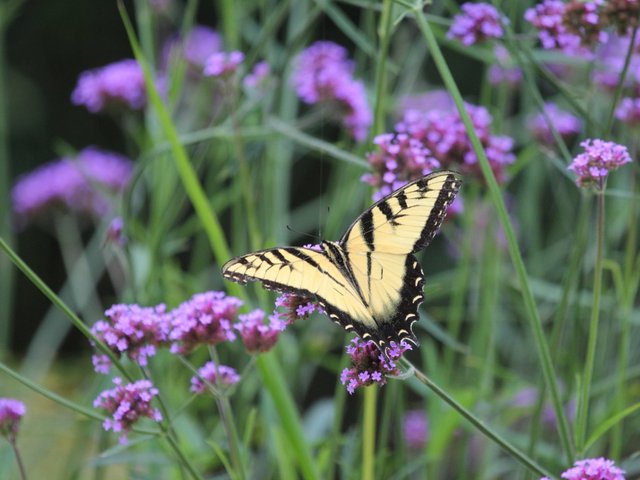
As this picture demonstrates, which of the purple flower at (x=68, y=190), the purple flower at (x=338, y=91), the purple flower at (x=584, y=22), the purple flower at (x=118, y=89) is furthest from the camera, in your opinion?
the purple flower at (x=68, y=190)

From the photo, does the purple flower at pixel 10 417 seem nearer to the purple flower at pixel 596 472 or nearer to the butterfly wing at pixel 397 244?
the butterfly wing at pixel 397 244

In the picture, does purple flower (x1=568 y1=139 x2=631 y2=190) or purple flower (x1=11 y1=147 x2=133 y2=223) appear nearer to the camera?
purple flower (x1=568 y1=139 x2=631 y2=190)

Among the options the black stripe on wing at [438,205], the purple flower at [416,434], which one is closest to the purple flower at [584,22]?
the black stripe on wing at [438,205]

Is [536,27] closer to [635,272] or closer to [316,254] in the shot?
[635,272]

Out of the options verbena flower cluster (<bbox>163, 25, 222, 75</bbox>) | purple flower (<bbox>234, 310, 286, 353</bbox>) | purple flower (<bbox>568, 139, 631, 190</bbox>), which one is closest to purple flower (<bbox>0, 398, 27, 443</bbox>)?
purple flower (<bbox>234, 310, 286, 353</bbox>)

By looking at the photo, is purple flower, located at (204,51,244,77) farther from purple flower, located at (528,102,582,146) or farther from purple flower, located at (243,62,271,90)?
purple flower, located at (528,102,582,146)

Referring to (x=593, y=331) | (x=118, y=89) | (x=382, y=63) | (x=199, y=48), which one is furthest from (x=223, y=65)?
(x=199, y=48)

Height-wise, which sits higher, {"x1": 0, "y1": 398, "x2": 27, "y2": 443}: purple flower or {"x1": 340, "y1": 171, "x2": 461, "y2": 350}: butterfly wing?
{"x1": 340, "y1": 171, "x2": 461, "y2": 350}: butterfly wing

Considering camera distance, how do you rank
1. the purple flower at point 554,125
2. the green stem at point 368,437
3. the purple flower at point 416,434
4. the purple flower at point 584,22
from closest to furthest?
the purple flower at point 584,22
the green stem at point 368,437
the purple flower at point 554,125
the purple flower at point 416,434
